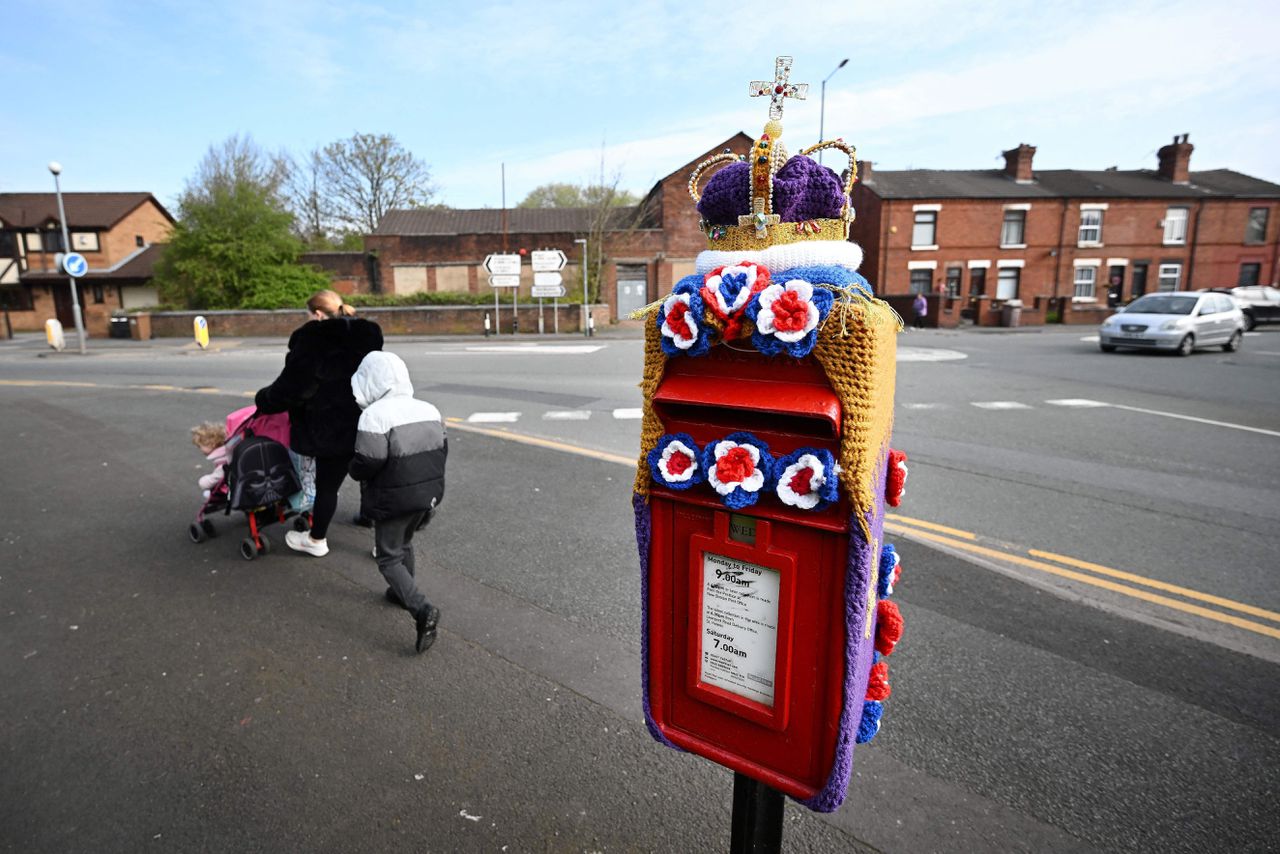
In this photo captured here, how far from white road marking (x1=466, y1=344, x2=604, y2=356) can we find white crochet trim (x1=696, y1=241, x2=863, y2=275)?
17.2 m

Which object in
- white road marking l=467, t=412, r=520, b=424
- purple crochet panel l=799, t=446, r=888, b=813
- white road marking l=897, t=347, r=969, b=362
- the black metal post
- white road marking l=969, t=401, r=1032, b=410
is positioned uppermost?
purple crochet panel l=799, t=446, r=888, b=813

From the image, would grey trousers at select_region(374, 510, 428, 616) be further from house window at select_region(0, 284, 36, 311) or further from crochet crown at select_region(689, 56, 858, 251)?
house window at select_region(0, 284, 36, 311)

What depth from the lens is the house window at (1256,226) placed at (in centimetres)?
3494

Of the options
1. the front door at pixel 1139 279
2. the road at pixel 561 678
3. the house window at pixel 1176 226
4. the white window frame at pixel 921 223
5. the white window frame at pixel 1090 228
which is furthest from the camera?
the front door at pixel 1139 279

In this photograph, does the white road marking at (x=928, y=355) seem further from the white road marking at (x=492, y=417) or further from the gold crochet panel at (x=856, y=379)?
the gold crochet panel at (x=856, y=379)

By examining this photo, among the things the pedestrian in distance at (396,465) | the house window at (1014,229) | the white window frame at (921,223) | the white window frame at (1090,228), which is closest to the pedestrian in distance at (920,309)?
the white window frame at (921,223)

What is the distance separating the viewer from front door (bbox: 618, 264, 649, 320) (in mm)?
33438

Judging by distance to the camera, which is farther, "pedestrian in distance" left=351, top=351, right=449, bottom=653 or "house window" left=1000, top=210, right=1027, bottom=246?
"house window" left=1000, top=210, right=1027, bottom=246

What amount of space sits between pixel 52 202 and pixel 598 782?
175ft

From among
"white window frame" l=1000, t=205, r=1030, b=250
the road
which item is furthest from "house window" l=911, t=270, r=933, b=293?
the road

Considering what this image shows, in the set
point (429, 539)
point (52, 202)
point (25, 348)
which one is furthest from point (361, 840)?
point (52, 202)

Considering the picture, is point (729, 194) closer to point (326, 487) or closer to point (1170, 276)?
point (326, 487)

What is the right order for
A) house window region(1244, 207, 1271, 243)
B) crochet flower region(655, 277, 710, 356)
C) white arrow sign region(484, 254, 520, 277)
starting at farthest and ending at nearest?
house window region(1244, 207, 1271, 243) < white arrow sign region(484, 254, 520, 277) < crochet flower region(655, 277, 710, 356)

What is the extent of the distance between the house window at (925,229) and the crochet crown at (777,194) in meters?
34.8
